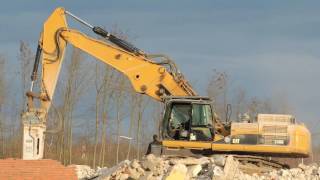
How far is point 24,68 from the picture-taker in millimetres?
39156

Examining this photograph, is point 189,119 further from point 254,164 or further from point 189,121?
point 254,164

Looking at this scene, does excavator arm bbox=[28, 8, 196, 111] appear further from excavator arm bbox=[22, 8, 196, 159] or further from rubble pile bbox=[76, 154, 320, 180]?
rubble pile bbox=[76, 154, 320, 180]

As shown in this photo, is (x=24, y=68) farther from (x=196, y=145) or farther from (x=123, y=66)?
(x=196, y=145)

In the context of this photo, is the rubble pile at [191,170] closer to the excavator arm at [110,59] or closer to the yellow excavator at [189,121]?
the yellow excavator at [189,121]

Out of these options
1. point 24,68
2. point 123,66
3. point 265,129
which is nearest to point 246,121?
point 265,129

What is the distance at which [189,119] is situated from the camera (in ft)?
65.6

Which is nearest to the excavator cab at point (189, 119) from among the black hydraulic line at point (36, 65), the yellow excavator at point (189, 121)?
the yellow excavator at point (189, 121)

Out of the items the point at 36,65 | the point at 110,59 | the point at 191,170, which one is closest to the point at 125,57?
the point at 110,59

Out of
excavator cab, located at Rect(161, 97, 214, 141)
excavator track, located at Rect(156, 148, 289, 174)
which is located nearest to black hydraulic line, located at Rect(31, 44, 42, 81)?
excavator cab, located at Rect(161, 97, 214, 141)

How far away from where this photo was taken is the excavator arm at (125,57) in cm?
2047

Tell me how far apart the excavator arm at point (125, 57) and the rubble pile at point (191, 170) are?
8.45 ft

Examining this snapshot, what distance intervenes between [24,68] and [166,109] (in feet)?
68.7

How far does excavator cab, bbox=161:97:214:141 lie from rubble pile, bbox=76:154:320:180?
0.80 m

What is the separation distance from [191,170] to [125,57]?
15.8 feet
